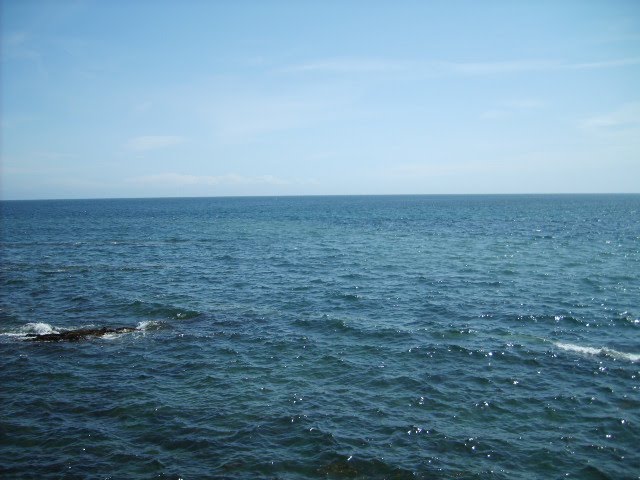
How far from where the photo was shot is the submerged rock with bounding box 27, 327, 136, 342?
88.7ft

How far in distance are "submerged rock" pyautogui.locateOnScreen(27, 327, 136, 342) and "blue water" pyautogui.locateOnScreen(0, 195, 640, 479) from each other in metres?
0.56

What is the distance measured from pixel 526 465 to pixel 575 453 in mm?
2182

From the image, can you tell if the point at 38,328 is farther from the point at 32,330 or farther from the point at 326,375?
the point at 326,375

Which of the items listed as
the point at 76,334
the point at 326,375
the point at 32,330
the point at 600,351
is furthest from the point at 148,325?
the point at 600,351

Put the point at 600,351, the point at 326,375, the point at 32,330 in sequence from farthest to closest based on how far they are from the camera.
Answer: the point at 32,330 → the point at 600,351 → the point at 326,375

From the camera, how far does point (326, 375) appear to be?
2250 cm

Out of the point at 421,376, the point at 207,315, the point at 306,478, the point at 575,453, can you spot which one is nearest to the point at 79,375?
the point at 207,315

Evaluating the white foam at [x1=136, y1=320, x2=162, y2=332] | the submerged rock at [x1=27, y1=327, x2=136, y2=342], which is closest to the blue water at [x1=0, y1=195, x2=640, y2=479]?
the white foam at [x1=136, y1=320, x2=162, y2=332]

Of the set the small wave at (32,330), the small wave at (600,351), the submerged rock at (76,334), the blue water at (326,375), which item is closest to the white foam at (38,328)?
the small wave at (32,330)

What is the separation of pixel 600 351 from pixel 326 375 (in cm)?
1607

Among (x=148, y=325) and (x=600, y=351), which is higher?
(x=600, y=351)

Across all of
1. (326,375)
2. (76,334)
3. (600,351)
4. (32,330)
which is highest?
(600,351)

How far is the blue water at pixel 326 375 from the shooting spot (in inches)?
623

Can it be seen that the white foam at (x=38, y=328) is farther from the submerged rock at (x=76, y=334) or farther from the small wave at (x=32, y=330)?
the submerged rock at (x=76, y=334)
